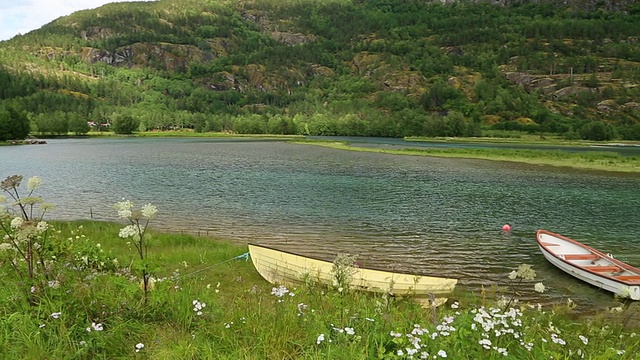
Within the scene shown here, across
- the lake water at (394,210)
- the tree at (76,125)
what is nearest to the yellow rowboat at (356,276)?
the lake water at (394,210)

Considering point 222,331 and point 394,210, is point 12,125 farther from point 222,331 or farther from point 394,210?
point 222,331

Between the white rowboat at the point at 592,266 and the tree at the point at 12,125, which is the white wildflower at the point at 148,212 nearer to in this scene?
the white rowboat at the point at 592,266

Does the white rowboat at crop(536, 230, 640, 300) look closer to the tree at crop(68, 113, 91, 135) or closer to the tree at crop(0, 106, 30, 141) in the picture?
the tree at crop(0, 106, 30, 141)

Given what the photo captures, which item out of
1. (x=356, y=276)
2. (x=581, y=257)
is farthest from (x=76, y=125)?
(x=581, y=257)

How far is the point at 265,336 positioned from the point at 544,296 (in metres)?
14.6

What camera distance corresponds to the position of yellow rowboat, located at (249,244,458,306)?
13.3 metres

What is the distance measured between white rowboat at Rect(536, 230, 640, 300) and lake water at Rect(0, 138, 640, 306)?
51cm

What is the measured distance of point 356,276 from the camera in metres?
13.7

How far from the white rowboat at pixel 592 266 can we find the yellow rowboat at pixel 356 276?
22.8 ft

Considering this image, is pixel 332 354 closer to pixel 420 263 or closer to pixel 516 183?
pixel 420 263

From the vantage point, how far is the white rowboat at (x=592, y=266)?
1590cm

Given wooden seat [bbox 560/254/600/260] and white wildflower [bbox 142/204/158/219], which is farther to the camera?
wooden seat [bbox 560/254/600/260]

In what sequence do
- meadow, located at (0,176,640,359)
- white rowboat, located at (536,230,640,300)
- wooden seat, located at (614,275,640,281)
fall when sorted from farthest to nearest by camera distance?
wooden seat, located at (614,275,640,281), white rowboat, located at (536,230,640,300), meadow, located at (0,176,640,359)

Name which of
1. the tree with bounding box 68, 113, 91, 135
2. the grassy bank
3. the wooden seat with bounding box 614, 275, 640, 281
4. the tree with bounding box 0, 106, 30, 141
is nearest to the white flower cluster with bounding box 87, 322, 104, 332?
the wooden seat with bounding box 614, 275, 640, 281
